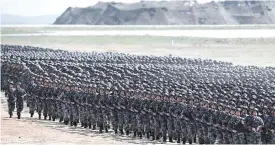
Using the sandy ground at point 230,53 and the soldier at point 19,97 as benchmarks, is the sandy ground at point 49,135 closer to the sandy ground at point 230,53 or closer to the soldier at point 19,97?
the soldier at point 19,97

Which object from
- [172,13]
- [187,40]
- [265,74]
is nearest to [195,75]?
[265,74]

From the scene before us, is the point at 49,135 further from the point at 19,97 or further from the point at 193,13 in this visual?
the point at 193,13

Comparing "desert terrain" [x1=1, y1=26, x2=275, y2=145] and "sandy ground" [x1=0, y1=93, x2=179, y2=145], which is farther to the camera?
"desert terrain" [x1=1, y1=26, x2=275, y2=145]

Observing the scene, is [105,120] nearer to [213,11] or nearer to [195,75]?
[195,75]

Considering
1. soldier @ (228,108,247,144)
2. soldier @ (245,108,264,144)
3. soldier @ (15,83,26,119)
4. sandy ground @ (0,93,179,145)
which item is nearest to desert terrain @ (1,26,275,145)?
sandy ground @ (0,93,179,145)

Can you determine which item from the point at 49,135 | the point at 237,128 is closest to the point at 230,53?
the point at 49,135

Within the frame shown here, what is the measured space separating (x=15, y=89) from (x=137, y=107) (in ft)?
21.5

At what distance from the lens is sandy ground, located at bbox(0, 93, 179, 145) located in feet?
67.6

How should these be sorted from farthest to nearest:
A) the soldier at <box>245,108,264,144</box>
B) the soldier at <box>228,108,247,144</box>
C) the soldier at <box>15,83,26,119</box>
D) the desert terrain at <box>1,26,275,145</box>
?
the soldier at <box>15,83,26,119</box> → the desert terrain at <box>1,26,275,145</box> → the soldier at <box>228,108,247,144</box> → the soldier at <box>245,108,264,144</box>

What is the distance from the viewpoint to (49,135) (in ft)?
71.9

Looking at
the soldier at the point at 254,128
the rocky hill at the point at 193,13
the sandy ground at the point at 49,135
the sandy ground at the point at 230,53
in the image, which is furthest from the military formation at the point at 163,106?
the rocky hill at the point at 193,13

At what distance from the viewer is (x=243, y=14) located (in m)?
164

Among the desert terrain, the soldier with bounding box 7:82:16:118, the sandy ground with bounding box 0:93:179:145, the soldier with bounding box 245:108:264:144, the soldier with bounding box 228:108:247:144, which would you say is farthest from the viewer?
the soldier with bounding box 7:82:16:118

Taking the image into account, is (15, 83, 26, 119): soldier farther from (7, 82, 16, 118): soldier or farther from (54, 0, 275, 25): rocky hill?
(54, 0, 275, 25): rocky hill
